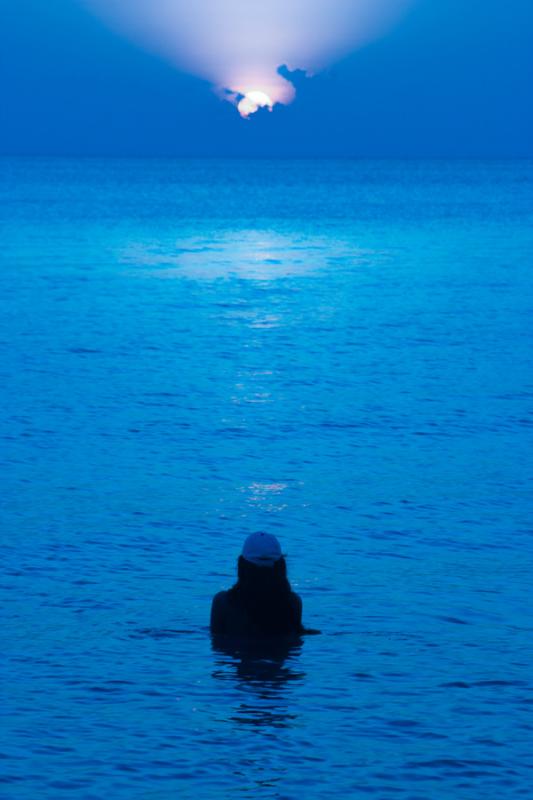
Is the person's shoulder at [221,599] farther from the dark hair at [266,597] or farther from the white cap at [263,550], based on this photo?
the white cap at [263,550]

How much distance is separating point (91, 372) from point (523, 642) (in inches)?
666

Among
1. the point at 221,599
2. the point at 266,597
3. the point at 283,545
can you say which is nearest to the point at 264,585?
the point at 266,597

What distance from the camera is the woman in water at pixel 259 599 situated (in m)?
10.5

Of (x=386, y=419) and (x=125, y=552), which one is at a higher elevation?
(x=386, y=419)

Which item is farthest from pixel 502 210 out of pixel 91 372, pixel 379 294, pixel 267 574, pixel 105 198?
pixel 267 574

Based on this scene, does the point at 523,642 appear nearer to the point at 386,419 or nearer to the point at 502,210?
the point at 386,419

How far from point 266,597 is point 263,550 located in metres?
0.53

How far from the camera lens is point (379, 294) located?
45.5m

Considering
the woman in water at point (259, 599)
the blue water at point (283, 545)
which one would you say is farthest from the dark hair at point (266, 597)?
the blue water at point (283, 545)

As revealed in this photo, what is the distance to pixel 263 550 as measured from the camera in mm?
10430

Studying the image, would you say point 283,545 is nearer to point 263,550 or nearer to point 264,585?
point 264,585

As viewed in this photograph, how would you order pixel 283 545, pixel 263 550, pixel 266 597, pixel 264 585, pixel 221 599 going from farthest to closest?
pixel 283 545, pixel 221 599, pixel 266 597, pixel 264 585, pixel 263 550

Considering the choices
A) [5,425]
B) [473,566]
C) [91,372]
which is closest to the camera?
[473,566]

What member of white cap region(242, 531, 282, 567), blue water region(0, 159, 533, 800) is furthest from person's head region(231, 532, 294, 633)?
blue water region(0, 159, 533, 800)
